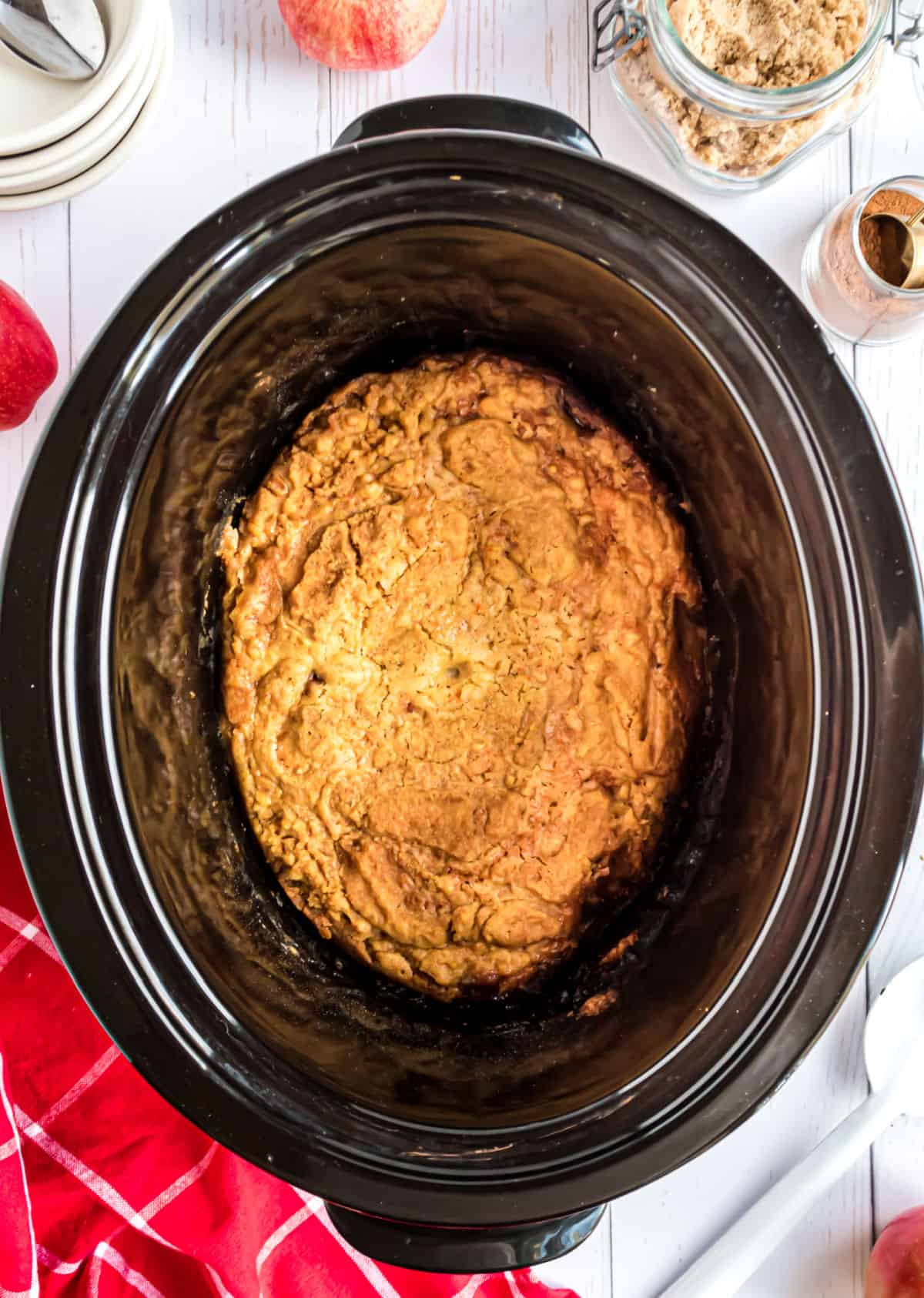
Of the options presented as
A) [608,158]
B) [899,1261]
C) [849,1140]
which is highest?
[608,158]

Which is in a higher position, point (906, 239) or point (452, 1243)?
point (906, 239)

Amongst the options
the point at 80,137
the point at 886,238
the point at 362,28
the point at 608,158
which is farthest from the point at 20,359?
the point at 886,238

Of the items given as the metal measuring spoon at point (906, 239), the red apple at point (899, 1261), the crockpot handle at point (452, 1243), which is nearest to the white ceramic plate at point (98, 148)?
the metal measuring spoon at point (906, 239)

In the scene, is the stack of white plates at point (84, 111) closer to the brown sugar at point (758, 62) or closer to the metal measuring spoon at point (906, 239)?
the brown sugar at point (758, 62)

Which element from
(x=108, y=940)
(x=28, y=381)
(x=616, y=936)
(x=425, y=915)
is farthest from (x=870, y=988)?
(x=28, y=381)

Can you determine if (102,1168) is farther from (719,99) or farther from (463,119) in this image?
(719,99)

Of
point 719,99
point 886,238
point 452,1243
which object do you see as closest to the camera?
point 452,1243
